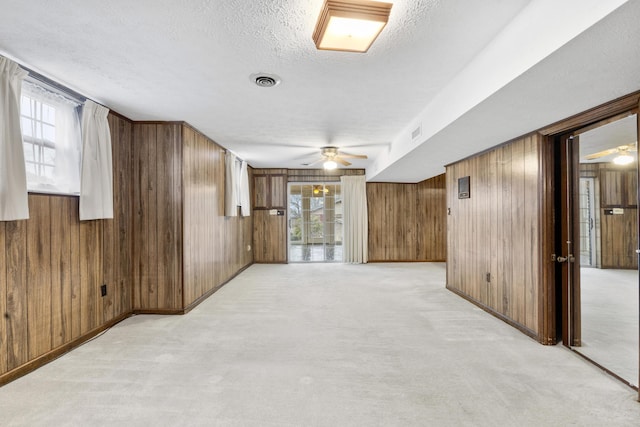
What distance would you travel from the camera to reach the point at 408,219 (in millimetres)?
7383

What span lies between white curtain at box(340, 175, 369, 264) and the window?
5.27m

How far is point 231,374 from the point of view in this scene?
2.24 metres

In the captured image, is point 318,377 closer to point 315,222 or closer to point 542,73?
point 542,73

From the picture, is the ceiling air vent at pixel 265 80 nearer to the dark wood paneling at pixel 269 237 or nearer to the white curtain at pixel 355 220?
the white curtain at pixel 355 220

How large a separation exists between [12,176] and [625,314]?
4.56m

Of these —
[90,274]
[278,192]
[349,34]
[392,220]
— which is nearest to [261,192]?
[278,192]

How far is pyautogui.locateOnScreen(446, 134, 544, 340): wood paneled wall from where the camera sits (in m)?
2.89

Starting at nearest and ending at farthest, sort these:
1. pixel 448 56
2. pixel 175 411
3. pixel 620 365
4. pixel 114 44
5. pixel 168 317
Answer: pixel 175 411 < pixel 114 44 < pixel 448 56 < pixel 620 365 < pixel 168 317

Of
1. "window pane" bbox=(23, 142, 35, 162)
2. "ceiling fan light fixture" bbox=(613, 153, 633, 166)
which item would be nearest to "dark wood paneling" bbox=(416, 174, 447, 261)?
"ceiling fan light fixture" bbox=(613, 153, 633, 166)

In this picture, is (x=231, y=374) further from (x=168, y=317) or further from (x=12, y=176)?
(x=12, y=176)

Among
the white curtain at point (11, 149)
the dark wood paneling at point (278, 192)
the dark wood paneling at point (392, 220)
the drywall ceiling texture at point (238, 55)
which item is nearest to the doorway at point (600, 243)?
the drywall ceiling texture at point (238, 55)

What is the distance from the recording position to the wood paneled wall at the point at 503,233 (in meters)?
2.89

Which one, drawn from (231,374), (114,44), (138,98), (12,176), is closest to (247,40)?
(114,44)

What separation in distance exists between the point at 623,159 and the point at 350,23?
2289 millimetres
